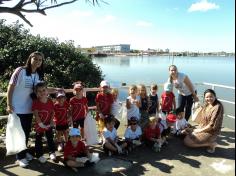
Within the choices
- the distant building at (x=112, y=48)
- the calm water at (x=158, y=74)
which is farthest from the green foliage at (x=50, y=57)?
the distant building at (x=112, y=48)

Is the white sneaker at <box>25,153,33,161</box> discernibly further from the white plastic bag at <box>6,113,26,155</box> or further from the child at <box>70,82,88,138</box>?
the child at <box>70,82,88,138</box>

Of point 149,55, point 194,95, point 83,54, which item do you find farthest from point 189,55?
point 194,95

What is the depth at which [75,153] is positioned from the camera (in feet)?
16.0

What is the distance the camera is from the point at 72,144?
4902 mm

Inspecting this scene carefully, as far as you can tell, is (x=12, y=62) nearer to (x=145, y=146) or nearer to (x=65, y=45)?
(x=65, y=45)

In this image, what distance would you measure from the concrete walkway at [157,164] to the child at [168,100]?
95cm

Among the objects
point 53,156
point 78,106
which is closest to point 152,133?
point 78,106

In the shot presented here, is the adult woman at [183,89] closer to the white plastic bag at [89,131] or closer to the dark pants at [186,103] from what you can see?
the dark pants at [186,103]

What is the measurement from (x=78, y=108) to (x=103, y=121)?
0.53 metres

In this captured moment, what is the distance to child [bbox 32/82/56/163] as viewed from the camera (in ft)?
15.9

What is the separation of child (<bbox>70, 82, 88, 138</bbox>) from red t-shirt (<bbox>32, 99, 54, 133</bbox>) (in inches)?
21.2

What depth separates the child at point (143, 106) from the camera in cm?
623

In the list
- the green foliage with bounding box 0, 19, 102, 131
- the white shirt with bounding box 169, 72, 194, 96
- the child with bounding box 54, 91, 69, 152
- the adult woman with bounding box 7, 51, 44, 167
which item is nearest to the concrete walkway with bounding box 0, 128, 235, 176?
the adult woman with bounding box 7, 51, 44, 167

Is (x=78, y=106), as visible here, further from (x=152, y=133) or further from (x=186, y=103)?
(x=186, y=103)
